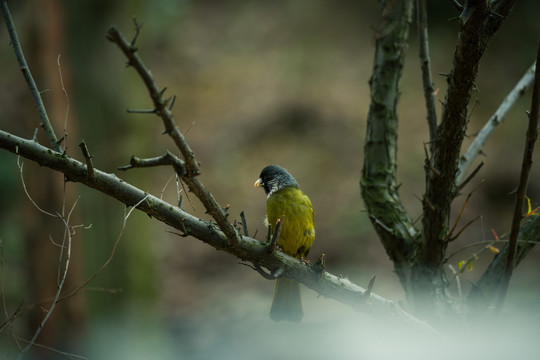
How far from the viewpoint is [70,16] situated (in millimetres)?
5984

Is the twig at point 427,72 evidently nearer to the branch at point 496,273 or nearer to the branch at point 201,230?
the branch at point 496,273

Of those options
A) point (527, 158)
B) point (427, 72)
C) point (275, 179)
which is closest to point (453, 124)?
point (527, 158)

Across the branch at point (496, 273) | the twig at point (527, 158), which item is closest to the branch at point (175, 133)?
the twig at point (527, 158)

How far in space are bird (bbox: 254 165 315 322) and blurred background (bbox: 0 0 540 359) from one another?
0.22 m

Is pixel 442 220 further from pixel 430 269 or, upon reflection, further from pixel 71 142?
pixel 71 142

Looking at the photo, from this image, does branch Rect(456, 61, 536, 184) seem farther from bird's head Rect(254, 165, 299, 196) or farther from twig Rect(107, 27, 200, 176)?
twig Rect(107, 27, 200, 176)

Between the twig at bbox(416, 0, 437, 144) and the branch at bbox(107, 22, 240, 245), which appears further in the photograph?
the twig at bbox(416, 0, 437, 144)

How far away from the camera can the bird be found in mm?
3129

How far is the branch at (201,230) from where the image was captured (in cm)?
177

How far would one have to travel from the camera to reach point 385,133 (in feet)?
9.87

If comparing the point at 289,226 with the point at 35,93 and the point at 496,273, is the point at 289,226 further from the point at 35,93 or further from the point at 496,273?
the point at 35,93

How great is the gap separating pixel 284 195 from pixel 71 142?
3.55 meters

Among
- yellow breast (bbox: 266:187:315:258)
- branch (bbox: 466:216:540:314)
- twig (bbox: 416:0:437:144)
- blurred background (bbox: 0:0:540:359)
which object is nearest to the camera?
branch (bbox: 466:216:540:314)

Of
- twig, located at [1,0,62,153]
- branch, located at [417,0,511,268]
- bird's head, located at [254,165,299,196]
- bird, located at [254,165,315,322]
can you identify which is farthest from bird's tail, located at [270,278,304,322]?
twig, located at [1,0,62,153]
